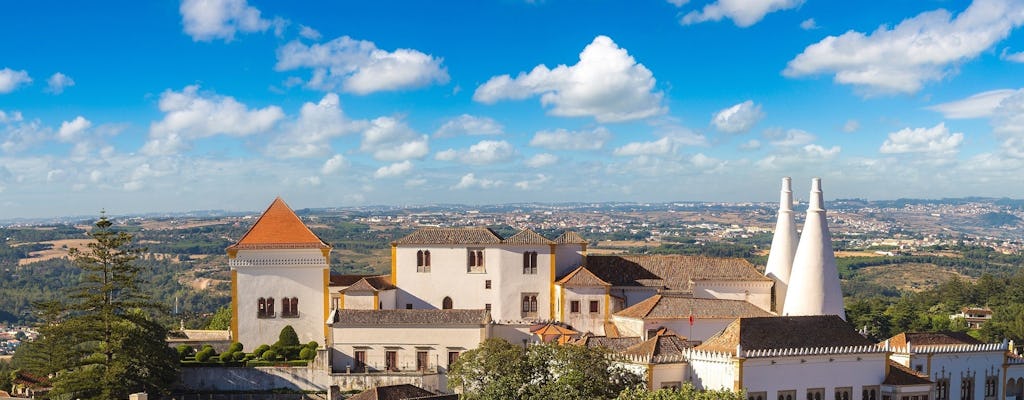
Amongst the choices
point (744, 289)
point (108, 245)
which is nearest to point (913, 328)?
point (744, 289)

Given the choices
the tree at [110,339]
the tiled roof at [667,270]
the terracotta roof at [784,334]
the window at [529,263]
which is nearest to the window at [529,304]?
the window at [529,263]

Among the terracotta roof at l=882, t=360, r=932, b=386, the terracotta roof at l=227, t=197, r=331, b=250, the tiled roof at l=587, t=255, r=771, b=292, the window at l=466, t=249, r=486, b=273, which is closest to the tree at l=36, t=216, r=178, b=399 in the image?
the terracotta roof at l=227, t=197, r=331, b=250

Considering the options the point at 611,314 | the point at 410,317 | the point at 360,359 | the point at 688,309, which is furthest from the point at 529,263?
the point at 360,359

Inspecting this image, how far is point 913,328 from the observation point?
228 ft

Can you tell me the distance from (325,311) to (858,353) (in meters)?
23.3

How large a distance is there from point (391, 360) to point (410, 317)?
6.25 ft

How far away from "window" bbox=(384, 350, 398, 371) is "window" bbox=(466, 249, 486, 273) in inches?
245

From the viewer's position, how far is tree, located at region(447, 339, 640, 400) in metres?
31.2

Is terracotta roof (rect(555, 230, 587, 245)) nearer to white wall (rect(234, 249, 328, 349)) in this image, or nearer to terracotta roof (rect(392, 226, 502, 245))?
terracotta roof (rect(392, 226, 502, 245))

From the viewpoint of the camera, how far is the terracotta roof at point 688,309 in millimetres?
41156

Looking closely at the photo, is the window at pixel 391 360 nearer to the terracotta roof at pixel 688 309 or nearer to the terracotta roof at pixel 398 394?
the terracotta roof at pixel 398 394

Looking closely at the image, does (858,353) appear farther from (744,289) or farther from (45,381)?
(45,381)

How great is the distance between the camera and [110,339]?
39.0 metres

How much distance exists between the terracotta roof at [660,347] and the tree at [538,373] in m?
1.38
